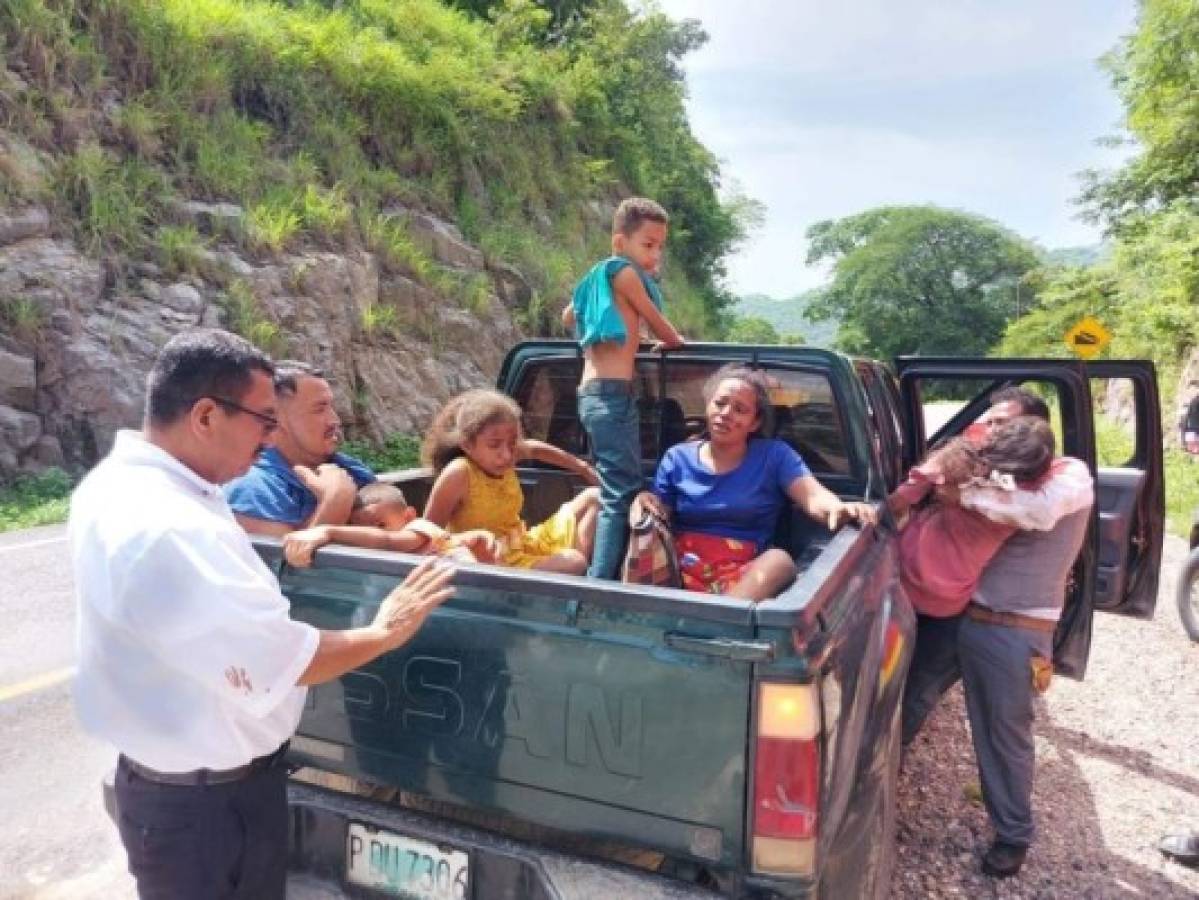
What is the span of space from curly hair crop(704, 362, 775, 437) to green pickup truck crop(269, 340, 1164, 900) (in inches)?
31.6

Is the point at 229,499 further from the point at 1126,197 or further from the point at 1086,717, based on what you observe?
the point at 1126,197

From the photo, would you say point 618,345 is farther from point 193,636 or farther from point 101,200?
point 101,200

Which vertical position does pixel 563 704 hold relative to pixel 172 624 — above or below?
below

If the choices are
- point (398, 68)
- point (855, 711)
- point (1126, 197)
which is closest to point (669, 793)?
point (855, 711)

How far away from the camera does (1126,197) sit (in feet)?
70.1

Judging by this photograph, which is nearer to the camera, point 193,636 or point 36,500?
point 193,636

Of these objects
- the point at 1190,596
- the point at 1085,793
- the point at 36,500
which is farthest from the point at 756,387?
the point at 36,500

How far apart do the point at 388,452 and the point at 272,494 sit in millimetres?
9376

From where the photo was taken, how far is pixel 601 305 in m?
3.42

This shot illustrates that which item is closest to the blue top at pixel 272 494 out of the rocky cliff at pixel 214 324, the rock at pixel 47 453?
the rocky cliff at pixel 214 324

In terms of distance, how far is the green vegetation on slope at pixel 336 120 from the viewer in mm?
10609

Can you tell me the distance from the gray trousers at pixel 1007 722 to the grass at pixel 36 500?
7.82 meters

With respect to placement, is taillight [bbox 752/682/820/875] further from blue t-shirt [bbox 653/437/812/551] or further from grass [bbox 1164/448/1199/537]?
grass [bbox 1164/448/1199/537]

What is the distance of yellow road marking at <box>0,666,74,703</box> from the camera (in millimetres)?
4188
